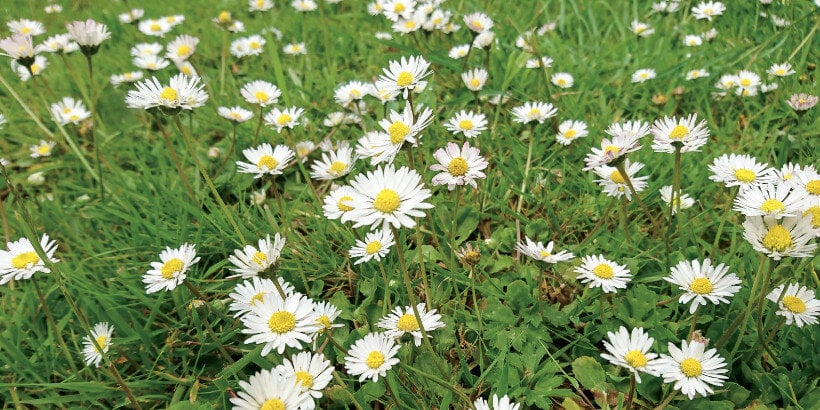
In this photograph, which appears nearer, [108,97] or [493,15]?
[108,97]

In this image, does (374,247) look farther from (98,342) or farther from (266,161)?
(98,342)

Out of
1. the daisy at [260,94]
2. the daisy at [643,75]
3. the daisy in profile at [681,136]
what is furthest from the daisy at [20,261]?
the daisy at [643,75]

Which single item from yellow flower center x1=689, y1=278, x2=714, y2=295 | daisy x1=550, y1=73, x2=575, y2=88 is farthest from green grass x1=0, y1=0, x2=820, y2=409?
yellow flower center x1=689, y1=278, x2=714, y2=295

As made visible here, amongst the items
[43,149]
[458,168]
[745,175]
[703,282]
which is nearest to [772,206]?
[703,282]

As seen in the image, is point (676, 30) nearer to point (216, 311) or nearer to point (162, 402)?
point (216, 311)

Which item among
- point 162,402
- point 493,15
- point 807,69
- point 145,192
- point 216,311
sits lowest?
point 162,402

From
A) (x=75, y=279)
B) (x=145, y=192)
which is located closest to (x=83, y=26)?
(x=145, y=192)
